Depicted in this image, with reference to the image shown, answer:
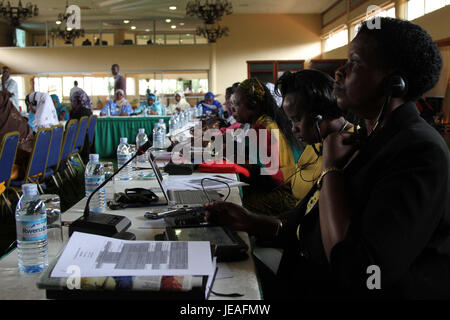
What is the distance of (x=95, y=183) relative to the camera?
70.6 inches

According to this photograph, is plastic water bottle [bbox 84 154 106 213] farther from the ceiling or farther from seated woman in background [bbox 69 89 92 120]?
the ceiling

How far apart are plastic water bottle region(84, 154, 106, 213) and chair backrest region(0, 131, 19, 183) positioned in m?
1.46

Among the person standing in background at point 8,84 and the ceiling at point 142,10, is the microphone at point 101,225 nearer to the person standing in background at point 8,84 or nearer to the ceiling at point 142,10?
the person standing in background at point 8,84

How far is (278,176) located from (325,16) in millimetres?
12752

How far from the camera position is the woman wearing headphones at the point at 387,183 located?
0.84 meters

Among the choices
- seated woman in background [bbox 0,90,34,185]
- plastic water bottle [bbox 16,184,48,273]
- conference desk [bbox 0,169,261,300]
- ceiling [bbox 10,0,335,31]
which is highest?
ceiling [bbox 10,0,335,31]

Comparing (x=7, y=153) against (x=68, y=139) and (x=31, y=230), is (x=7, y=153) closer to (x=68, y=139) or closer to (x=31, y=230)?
(x=68, y=139)

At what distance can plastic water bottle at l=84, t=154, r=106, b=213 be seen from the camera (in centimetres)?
171

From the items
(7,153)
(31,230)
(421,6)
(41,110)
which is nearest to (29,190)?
(31,230)

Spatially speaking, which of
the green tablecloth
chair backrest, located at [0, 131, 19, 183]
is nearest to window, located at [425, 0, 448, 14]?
the green tablecloth

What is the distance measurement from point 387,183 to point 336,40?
1331 cm
